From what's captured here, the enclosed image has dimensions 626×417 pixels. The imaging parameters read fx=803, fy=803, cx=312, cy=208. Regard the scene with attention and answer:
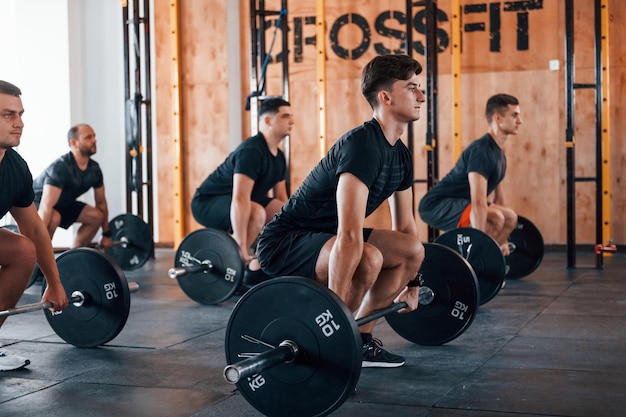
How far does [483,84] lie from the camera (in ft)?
20.7

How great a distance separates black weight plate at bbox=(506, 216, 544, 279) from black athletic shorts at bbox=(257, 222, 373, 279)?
254 cm

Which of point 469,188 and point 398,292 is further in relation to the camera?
point 469,188

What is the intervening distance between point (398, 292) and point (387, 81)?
2.16ft

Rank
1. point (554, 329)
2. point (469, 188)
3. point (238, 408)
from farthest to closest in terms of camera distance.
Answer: point (469, 188), point (554, 329), point (238, 408)

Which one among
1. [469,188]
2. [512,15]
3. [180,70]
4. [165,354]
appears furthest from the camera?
[180,70]

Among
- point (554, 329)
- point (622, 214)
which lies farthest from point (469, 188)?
point (622, 214)

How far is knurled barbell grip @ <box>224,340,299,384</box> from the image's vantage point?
5.80 feet

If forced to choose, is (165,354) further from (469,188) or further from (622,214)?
(622,214)

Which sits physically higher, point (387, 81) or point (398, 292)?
point (387, 81)

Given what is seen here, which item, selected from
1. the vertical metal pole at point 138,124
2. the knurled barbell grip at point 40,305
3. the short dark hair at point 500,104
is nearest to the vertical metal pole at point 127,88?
the vertical metal pole at point 138,124

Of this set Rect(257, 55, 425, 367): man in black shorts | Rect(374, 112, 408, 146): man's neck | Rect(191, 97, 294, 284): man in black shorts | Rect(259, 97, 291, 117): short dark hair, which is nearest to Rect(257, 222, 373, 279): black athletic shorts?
Rect(257, 55, 425, 367): man in black shorts

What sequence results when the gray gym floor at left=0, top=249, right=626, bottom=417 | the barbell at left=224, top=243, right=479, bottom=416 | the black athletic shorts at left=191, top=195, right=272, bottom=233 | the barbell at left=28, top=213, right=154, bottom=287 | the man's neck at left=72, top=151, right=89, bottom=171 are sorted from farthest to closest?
the barbell at left=28, top=213, right=154, bottom=287
the man's neck at left=72, top=151, right=89, bottom=171
the black athletic shorts at left=191, top=195, right=272, bottom=233
the gray gym floor at left=0, top=249, right=626, bottom=417
the barbell at left=224, top=243, right=479, bottom=416

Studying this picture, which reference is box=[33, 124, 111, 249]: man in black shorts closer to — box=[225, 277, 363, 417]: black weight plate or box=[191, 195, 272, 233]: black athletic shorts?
box=[191, 195, 272, 233]: black athletic shorts

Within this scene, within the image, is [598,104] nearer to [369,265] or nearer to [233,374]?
[369,265]
